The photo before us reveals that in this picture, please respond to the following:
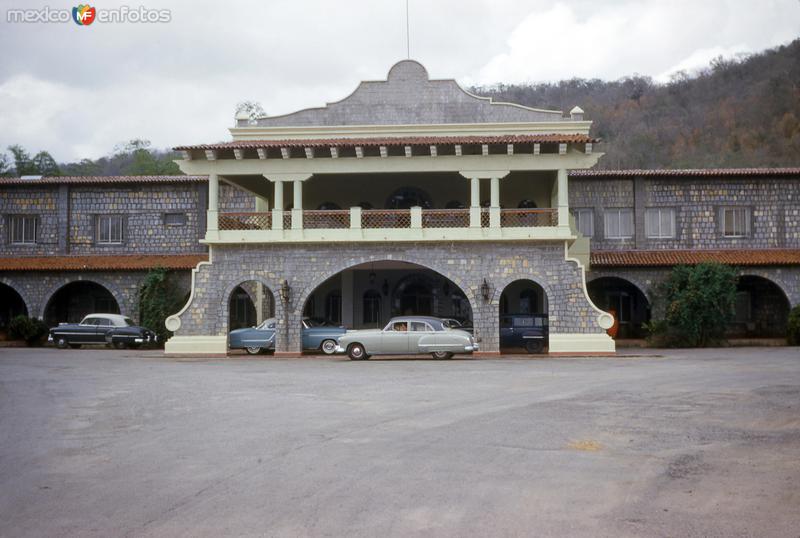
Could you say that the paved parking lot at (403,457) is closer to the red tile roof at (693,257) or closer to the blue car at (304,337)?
the blue car at (304,337)

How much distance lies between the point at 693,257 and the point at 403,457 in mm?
22752

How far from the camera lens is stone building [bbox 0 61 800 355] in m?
23.6

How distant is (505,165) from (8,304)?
21215 millimetres

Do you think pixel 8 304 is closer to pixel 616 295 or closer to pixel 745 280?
pixel 616 295

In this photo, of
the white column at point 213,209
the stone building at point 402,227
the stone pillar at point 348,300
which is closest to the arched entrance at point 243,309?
the stone building at point 402,227

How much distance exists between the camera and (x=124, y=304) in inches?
1158

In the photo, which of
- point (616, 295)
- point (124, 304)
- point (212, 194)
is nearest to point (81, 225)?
point (124, 304)

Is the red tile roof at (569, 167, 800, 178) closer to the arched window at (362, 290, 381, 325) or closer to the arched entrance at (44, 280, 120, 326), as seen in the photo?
the arched window at (362, 290, 381, 325)

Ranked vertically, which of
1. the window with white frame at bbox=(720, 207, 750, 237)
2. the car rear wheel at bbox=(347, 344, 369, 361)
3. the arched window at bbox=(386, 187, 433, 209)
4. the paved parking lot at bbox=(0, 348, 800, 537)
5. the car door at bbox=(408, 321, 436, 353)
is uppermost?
the arched window at bbox=(386, 187, 433, 209)

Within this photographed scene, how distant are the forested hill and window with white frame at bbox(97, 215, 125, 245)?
3614 centimetres

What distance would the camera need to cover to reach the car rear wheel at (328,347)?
23.9 m

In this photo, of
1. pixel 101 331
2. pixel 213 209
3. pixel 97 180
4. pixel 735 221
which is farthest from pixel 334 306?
pixel 735 221

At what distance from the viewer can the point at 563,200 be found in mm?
23547

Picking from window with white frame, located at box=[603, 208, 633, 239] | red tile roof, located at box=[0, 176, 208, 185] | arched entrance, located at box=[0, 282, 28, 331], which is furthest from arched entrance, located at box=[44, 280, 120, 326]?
window with white frame, located at box=[603, 208, 633, 239]
